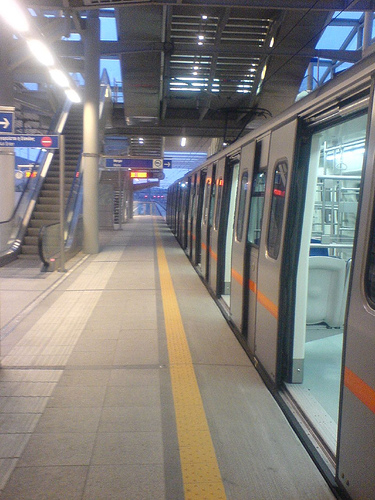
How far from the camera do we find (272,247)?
4129 mm

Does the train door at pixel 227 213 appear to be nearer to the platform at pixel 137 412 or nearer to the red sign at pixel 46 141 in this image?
the platform at pixel 137 412

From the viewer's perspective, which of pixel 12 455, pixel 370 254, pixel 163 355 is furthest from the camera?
pixel 163 355

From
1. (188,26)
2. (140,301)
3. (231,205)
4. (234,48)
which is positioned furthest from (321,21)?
(140,301)

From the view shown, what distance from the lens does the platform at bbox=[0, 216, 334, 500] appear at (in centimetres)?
268

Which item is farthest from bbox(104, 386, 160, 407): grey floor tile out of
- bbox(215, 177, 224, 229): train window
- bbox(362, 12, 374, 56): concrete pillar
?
bbox(362, 12, 374, 56): concrete pillar

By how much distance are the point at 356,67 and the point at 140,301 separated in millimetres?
5253

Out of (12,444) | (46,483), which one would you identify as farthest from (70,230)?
(46,483)

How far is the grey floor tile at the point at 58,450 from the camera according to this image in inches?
113

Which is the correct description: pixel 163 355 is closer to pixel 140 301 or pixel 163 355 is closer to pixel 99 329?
pixel 99 329

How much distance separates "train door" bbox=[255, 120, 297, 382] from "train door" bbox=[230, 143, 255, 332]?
76cm

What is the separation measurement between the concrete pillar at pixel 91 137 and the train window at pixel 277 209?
9255mm

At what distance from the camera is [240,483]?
8.82 ft

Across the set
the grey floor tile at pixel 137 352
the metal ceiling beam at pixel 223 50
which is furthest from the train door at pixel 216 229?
the metal ceiling beam at pixel 223 50

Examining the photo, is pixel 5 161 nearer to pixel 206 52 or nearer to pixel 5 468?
pixel 206 52
